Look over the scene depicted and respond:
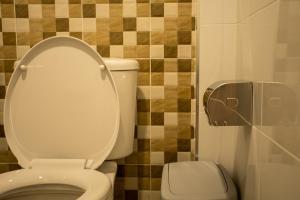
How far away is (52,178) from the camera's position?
0.95 meters

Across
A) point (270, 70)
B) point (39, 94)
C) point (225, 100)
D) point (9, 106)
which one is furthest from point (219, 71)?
point (9, 106)

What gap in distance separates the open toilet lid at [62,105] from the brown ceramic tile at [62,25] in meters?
0.22

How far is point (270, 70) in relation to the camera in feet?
1.67

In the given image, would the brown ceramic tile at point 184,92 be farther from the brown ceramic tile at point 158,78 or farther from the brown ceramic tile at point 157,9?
the brown ceramic tile at point 157,9

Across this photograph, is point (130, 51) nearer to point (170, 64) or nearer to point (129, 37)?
point (129, 37)

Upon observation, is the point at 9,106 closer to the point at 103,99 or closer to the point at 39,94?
the point at 39,94

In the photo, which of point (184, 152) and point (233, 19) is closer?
point (233, 19)

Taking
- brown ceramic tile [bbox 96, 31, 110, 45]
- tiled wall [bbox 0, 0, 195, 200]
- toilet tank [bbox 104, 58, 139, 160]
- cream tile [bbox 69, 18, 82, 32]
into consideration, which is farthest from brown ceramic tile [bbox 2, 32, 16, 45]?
toilet tank [bbox 104, 58, 139, 160]

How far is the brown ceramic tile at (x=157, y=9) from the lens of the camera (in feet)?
3.86

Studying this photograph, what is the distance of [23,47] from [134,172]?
717 mm

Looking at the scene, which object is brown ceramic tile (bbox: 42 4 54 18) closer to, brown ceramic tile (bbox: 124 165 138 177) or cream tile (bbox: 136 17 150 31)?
cream tile (bbox: 136 17 150 31)

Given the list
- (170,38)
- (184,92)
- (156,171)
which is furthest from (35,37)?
(156,171)

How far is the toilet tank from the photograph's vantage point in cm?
103

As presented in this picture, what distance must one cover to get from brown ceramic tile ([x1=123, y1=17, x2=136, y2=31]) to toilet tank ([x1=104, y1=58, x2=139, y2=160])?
21cm
